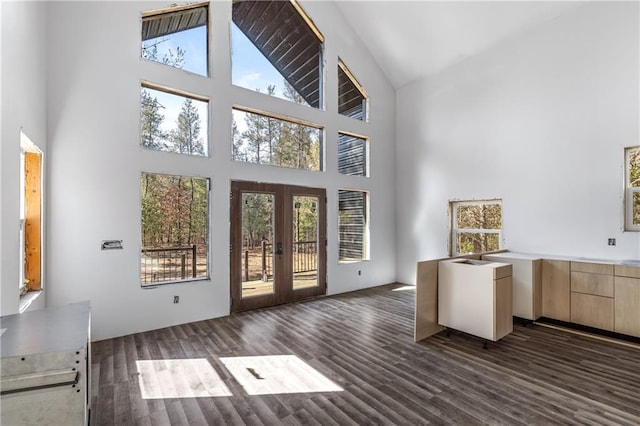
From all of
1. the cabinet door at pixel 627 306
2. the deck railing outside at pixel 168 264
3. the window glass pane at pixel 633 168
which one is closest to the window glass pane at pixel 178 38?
the deck railing outside at pixel 168 264

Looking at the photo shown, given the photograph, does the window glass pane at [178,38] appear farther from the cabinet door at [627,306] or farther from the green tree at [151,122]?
the cabinet door at [627,306]

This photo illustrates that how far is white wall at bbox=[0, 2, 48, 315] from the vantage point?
2.29 metres

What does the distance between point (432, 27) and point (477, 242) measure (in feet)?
13.0

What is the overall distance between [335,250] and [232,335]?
271 centimetres

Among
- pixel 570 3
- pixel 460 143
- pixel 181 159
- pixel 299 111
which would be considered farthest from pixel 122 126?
pixel 570 3

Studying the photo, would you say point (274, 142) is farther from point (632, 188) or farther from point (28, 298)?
point (632, 188)

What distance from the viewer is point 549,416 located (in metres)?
2.29

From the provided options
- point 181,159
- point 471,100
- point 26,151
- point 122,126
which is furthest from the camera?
point 471,100

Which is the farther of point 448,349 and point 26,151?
point 448,349

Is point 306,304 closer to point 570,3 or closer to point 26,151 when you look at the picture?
point 26,151

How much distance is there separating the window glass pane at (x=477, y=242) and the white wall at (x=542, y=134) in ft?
0.94

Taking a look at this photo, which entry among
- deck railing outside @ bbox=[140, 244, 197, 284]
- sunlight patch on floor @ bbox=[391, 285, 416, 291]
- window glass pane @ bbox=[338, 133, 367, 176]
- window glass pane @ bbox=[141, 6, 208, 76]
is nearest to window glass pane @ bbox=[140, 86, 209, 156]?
window glass pane @ bbox=[141, 6, 208, 76]

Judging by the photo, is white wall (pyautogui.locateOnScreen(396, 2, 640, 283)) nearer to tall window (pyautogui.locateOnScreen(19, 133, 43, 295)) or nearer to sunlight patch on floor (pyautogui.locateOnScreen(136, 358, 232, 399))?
sunlight patch on floor (pyautogui.locateOnScreen(136, 358, 232, 399))

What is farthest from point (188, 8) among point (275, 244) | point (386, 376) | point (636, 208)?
point (636, 208)
